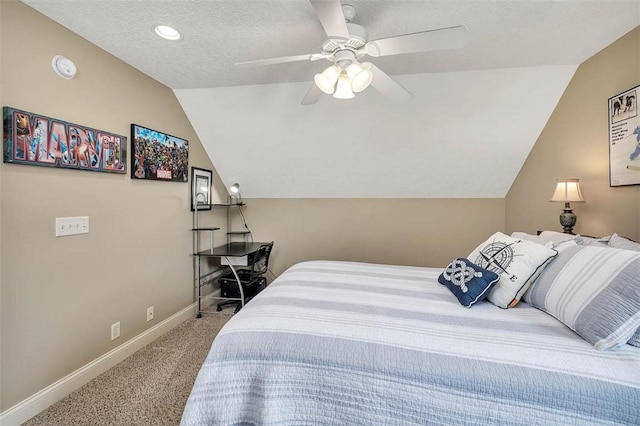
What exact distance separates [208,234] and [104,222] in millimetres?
1286

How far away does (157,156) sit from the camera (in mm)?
2549

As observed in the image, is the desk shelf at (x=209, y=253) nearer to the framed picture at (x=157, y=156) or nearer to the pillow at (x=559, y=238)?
the framed picture at (x=157, y=156)

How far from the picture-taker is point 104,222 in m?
2.09

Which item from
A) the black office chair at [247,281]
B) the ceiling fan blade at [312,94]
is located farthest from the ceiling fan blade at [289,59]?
the black office chair at [247,281]

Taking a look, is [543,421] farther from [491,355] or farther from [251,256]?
[251,256]

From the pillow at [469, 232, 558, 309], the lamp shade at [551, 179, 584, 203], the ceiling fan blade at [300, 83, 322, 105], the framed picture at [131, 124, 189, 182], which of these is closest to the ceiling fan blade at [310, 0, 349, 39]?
the ceiling fan blade at [300, 83, 322, 105]

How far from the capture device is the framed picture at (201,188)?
305 cm

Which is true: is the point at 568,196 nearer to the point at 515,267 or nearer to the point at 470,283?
the point at 515,267

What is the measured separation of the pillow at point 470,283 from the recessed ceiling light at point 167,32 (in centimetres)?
235

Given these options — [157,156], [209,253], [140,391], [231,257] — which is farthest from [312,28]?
[140,391]

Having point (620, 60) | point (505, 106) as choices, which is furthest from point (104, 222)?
point (620, 60)

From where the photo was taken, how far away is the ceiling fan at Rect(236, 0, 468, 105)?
1229mm

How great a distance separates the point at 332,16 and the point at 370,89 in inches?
57.6

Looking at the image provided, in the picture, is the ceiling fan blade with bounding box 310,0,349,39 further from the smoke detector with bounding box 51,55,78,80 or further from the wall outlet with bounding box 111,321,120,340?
the wall outlet with bounding box 111,321,120,340
